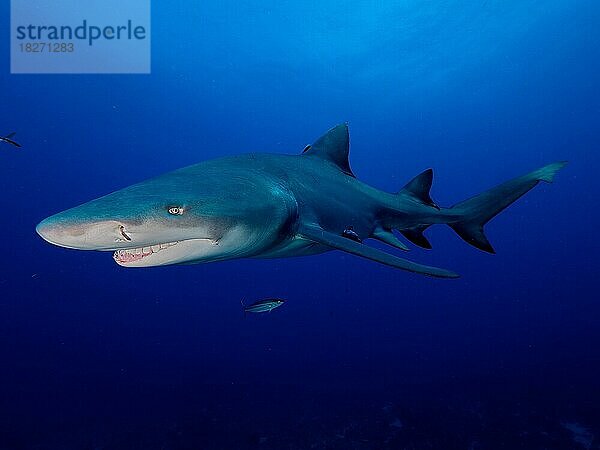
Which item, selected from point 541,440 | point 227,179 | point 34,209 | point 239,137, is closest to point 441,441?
point 541,440

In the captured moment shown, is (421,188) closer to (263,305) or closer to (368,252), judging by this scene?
(368,252)

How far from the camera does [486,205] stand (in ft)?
18.1

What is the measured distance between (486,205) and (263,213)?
11.8 feet

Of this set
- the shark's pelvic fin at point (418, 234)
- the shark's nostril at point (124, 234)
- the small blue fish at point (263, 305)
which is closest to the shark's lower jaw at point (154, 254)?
the shark's nostril at point (124, 234)

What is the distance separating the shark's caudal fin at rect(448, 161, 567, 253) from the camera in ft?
17.0

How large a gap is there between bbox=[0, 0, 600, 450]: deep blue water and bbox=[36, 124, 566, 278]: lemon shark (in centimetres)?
945

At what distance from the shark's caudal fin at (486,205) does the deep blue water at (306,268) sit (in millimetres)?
8997

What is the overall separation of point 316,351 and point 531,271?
51.9 meters

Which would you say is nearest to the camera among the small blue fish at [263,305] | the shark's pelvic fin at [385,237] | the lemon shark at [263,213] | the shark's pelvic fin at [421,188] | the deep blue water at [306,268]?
the lemon shark at [263,213]

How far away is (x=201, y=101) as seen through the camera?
135ft

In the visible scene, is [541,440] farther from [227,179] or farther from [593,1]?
[593,1]

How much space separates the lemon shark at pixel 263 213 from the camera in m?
2.26

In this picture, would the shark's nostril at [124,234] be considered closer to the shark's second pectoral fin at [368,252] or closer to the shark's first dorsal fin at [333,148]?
the shark's second pectoral fin at [368,252]

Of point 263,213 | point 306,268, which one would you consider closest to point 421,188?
point 263,213
